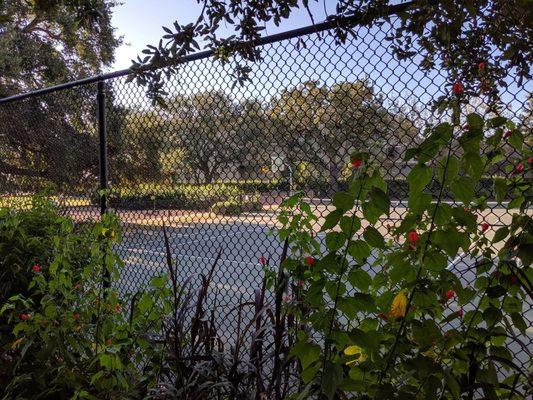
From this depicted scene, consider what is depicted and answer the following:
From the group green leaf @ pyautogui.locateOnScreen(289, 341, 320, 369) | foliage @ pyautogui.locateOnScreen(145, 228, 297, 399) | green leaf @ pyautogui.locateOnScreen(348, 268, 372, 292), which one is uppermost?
green leaf @ pyautogui.locateOnScreen(348, 268, 372, 292)

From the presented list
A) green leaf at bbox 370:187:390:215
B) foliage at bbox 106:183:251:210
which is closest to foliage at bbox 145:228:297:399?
green leaf at bbox 370:187:390:215

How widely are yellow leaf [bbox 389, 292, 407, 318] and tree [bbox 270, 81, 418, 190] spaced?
3.80ft

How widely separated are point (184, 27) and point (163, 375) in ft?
4.97

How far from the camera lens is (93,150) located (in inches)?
160

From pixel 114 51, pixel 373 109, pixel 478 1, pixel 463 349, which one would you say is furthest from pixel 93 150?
pixel 114 51

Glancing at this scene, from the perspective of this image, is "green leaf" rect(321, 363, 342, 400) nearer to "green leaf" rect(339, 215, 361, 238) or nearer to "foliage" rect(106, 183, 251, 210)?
"green leaf" rect(339, 215, 361, 238)

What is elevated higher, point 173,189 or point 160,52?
point 160,52

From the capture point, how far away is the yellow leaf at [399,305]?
107 centimetres

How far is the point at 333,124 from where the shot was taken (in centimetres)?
237

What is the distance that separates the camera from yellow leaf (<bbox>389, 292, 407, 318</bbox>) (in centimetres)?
107

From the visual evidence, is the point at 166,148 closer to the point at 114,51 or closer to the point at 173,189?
the point at 173,189

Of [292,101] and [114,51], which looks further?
[114,51]

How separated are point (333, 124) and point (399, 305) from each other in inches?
57.5

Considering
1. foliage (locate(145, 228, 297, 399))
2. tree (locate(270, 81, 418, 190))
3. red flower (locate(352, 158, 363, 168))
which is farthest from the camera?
tree (locate(270, 81, 418, 190))
